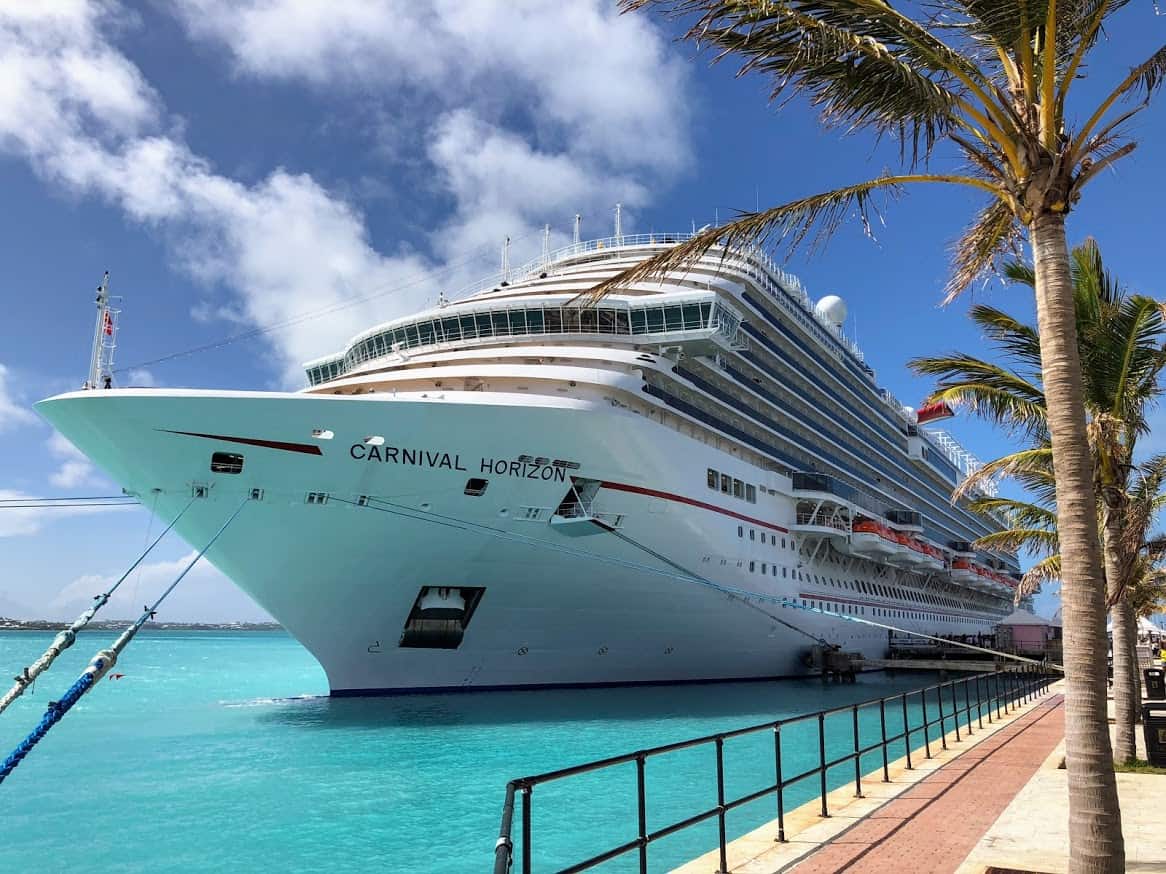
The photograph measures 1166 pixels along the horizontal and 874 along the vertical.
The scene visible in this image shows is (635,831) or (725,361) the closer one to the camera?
(635,831)

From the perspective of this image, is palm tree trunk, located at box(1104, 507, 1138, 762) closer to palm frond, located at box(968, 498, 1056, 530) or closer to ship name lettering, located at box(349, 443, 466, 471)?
palm frond, located at box(968, 498, 1056, 530)

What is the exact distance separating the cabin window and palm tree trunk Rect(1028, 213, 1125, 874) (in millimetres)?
13833

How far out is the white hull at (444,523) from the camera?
1543 cm

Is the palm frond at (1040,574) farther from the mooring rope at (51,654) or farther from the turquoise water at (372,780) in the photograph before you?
the mooring rope at (51,654)

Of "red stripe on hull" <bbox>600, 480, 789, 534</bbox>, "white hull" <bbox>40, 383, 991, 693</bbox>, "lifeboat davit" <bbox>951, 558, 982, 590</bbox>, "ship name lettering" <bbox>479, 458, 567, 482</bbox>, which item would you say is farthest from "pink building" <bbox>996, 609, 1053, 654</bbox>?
"ship name lettering" <bbox>479, 458, 567, 482</bbox>

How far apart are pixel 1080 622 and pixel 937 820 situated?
10.0ft

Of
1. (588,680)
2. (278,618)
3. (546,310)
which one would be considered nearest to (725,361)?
(546,310)

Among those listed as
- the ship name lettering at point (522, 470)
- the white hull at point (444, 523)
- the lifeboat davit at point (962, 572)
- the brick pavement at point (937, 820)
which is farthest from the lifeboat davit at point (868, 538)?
the brick pavement at point (937, 820)

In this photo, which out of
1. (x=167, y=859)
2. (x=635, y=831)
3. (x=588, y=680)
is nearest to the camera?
(x=167, y=859)

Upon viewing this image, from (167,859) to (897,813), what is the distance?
7.12 m

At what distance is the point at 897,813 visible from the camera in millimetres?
7383

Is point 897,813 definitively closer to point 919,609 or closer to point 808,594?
point 808,594

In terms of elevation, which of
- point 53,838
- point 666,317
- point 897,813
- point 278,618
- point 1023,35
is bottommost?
point 53,838

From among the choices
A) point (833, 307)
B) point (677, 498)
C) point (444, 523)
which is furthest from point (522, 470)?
point (833, 307)
